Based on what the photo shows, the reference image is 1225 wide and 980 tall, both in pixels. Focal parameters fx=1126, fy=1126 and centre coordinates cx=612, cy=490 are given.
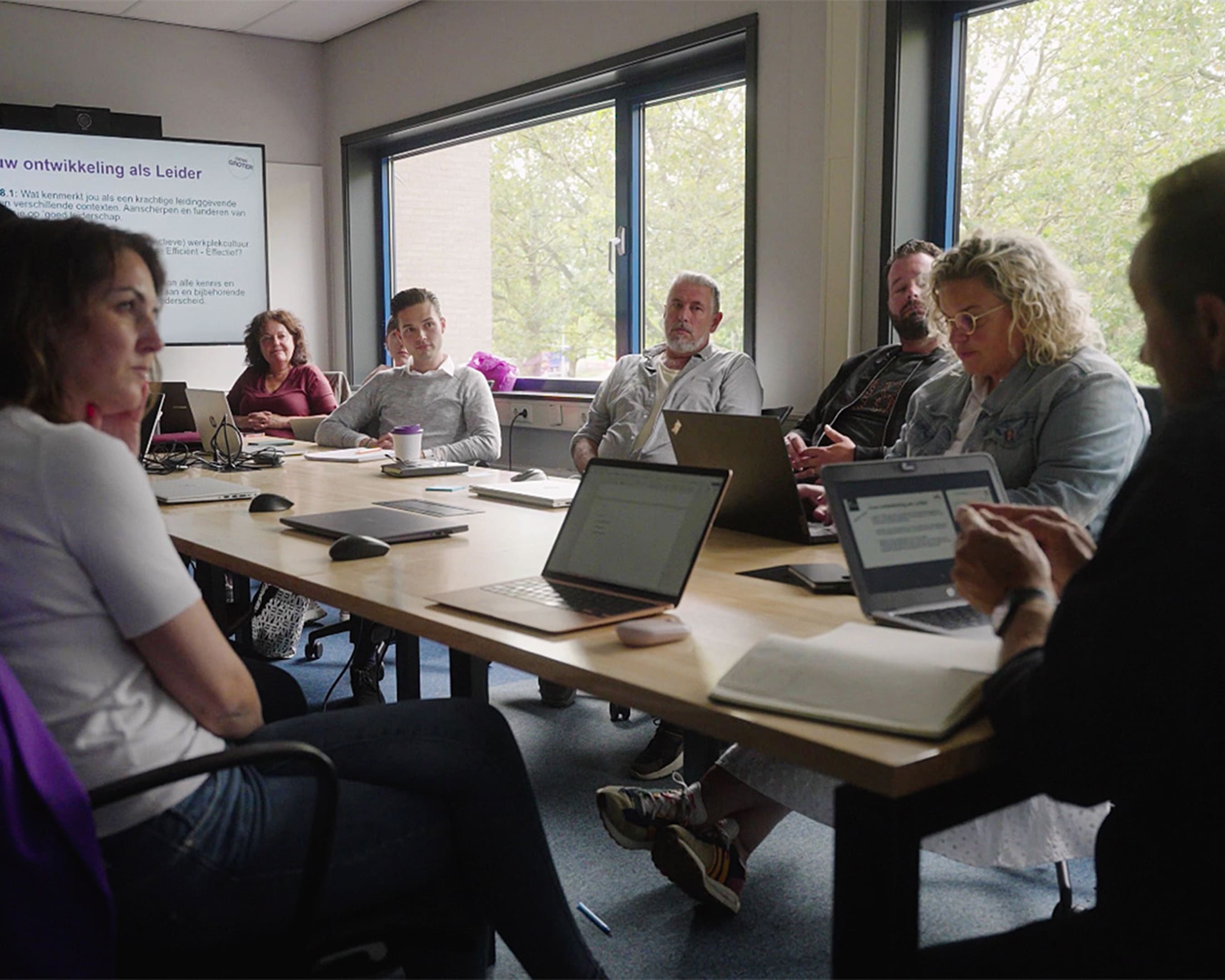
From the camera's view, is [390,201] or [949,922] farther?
[390,201]

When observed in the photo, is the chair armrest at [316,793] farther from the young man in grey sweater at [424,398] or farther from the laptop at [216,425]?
the young man in grey sweater at [424,398]

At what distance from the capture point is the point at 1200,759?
88 centimetres

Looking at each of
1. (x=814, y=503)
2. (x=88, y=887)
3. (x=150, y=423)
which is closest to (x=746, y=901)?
(x=814, y=503)

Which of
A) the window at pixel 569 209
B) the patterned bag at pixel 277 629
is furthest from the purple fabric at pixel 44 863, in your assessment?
the window at pixel 569 209

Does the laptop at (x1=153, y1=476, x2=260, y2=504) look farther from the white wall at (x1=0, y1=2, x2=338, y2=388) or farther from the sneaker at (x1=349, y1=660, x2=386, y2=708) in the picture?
the white wall at (x1=0, y1=2, x2=338, y2=388)

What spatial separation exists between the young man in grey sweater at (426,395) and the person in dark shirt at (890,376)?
127 centimetres

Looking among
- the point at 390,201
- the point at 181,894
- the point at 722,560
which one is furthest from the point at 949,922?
the point at 390,201

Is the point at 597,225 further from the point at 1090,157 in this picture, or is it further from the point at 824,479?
the point at 824,479

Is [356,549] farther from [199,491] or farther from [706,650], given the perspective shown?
[199,491]

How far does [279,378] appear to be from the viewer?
16.7ft

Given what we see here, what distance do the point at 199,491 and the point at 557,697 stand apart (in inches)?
44.9

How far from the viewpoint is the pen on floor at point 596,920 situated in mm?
1970

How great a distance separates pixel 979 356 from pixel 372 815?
152cm

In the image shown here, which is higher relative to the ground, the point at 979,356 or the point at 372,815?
the point at 979,356
